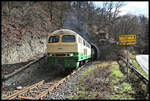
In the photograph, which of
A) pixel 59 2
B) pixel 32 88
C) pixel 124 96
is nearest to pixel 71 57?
pixel 32 88

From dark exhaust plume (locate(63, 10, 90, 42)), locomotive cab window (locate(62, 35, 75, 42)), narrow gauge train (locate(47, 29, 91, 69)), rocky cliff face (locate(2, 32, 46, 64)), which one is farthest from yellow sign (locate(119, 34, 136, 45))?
dark exhaust plume (locate(63, 10, 90, 42))

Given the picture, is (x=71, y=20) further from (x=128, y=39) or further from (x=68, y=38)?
(x=128, y=39)

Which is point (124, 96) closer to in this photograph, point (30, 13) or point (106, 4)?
point (106, 4)

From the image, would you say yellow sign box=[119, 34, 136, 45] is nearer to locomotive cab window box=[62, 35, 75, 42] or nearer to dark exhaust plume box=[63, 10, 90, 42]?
locomotive cab window box=[62, 35, 75, 42]

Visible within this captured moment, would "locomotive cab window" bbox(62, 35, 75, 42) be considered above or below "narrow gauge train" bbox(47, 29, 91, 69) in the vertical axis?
above

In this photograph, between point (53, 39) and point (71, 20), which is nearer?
point (53, 39)

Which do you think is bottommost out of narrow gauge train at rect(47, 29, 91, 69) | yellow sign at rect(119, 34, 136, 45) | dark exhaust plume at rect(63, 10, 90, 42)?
narrow gauge train at rect(47, 29, 91, 69)

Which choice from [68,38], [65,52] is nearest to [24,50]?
[68,38]

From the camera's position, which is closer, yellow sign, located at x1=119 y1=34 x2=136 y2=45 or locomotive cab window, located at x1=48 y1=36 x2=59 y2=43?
yellow sign, located at x1=119 y1=34 x2=136 y2=45

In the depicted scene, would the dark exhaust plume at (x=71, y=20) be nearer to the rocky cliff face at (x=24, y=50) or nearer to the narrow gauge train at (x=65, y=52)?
the rocky cliff face at (x=24, y=50)

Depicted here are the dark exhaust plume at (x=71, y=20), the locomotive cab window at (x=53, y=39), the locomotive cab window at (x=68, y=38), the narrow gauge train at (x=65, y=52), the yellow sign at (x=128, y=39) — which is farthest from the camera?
the dark exhaust plume at (x=71, y=20)

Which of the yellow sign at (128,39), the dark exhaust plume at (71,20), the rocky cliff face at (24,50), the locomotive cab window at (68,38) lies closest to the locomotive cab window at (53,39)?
the locomotive cab window at (68,38)

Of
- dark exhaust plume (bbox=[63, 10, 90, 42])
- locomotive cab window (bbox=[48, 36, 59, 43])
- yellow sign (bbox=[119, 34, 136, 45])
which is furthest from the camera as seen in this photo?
dark exhaust plume (bbox=[63, 10, 90, 42])

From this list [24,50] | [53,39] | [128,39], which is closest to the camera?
[128,39]
